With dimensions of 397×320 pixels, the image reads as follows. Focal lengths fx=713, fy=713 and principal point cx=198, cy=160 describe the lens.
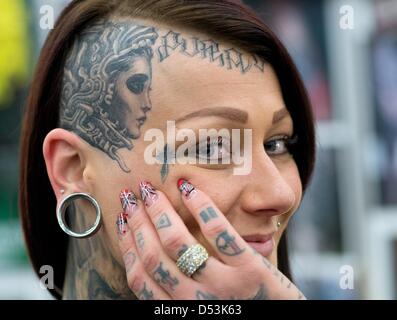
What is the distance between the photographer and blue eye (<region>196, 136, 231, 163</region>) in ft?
6.82

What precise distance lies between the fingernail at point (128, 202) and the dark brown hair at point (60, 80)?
432mm

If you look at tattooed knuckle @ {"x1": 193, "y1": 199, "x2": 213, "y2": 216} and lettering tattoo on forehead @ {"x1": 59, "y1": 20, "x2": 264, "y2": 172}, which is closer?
tattooed knuckle @ {"x1": 193, "y1": 199, "x2": 213, "y2": 216}

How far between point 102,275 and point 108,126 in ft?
1.60

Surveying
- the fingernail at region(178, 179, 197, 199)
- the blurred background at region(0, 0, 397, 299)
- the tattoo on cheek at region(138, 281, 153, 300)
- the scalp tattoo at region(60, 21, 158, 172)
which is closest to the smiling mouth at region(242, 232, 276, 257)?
the fingernail at region(178, 179, 197, 199)

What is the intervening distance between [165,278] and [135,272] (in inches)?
4.0

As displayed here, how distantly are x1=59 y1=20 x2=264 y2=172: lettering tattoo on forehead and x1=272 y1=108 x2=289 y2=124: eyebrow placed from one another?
0.15 meters

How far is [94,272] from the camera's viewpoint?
2.32 m

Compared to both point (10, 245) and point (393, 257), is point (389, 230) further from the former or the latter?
point (10, 245)

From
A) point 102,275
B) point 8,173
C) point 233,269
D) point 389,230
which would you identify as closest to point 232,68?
point 233,269

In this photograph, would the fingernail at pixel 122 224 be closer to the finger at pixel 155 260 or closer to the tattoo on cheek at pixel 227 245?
the finger at pixel 155 260

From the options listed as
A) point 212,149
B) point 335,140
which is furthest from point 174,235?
point 335,140

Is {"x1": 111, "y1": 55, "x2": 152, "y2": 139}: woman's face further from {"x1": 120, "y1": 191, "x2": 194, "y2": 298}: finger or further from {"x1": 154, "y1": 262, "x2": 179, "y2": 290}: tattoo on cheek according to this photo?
{"x1": 154, "y1": 262, "x2": 179, "y2": 290}: tattoo on cheek

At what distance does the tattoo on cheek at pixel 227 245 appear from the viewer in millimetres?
1987

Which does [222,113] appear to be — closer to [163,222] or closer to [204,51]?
[204,51]
